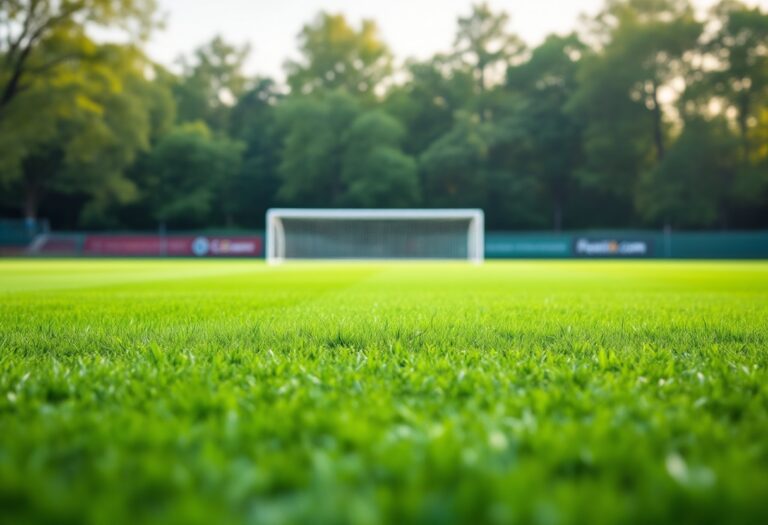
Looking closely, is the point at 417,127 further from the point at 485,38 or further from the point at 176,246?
the point at 176,246

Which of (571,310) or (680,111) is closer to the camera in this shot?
(571,310)

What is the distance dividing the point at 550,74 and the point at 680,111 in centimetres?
984

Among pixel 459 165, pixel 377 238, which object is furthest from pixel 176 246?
pixel 459 165

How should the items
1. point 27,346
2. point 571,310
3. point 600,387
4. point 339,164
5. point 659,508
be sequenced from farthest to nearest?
point 339,164 < point 571,310 < point 27,346 < point 600,387 < point 659,508

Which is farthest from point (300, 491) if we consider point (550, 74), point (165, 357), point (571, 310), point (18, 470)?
point (550, 74)

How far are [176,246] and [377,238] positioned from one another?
43.4 ft

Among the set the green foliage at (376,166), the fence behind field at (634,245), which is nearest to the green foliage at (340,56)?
the green foliage at (376,166)

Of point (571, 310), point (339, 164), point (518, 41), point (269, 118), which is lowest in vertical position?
point (571, 310)

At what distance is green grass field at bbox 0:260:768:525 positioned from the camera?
0.98m

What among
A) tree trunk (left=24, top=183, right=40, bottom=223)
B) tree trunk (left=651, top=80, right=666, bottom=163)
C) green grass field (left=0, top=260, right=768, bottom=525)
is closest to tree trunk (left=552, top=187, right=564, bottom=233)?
tree trunk (left=651, top=80, right=666, bottom=163)

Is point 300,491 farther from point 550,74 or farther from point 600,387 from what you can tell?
point 550,74

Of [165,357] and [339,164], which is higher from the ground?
[339,164]

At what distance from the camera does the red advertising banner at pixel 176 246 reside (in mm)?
32031

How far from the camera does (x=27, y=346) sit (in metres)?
2.82
